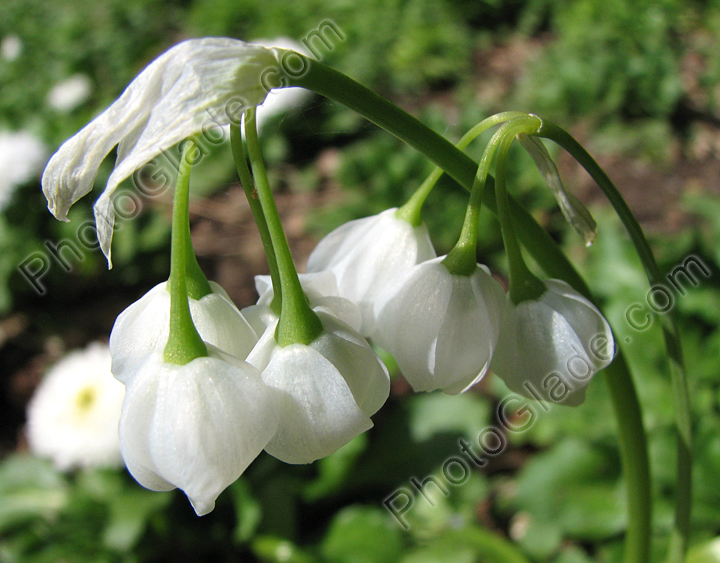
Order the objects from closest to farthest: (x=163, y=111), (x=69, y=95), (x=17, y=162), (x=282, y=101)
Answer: (x=163, y=111), (x=17, y=162), (x=282, y=101), (x=69, y=95)

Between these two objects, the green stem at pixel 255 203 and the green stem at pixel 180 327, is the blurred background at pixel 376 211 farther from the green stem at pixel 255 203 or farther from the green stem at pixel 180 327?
the green stem at pixel 180 327

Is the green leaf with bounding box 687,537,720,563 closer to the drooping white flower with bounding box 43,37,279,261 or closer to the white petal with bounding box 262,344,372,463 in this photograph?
the white petal with bounding box 262,344,372,463

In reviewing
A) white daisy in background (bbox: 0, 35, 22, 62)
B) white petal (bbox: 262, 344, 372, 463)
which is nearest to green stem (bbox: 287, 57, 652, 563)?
white petal (bbox: 262, 344, 372, 463)

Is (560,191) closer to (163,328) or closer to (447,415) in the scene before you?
(163,328)

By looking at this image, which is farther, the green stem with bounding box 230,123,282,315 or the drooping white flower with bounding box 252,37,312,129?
the drooping white flower with bounding box 252,37,312,129

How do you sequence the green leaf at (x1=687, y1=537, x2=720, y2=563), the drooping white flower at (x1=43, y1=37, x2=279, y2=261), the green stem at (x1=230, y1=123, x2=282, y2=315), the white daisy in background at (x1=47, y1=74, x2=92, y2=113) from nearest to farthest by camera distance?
the drooping white flower at (x1=43, y1=37, x2=279, y2=261) → the green stem at (x1=230, y1=123, x2=282, y2=315) → the green leaf at (x1=687, y1=537, x2=720, y2=563) → the white daisy in background at (x1=47, y1=74, x2=92, y2=113)

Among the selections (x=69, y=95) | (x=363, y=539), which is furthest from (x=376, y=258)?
(x=69, y=95)

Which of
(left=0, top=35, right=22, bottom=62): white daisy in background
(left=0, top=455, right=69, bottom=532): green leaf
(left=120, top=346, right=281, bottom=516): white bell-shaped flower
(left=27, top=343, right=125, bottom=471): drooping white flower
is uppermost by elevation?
(left=0, top=35, right=22, bottom=62): white daisy in background
